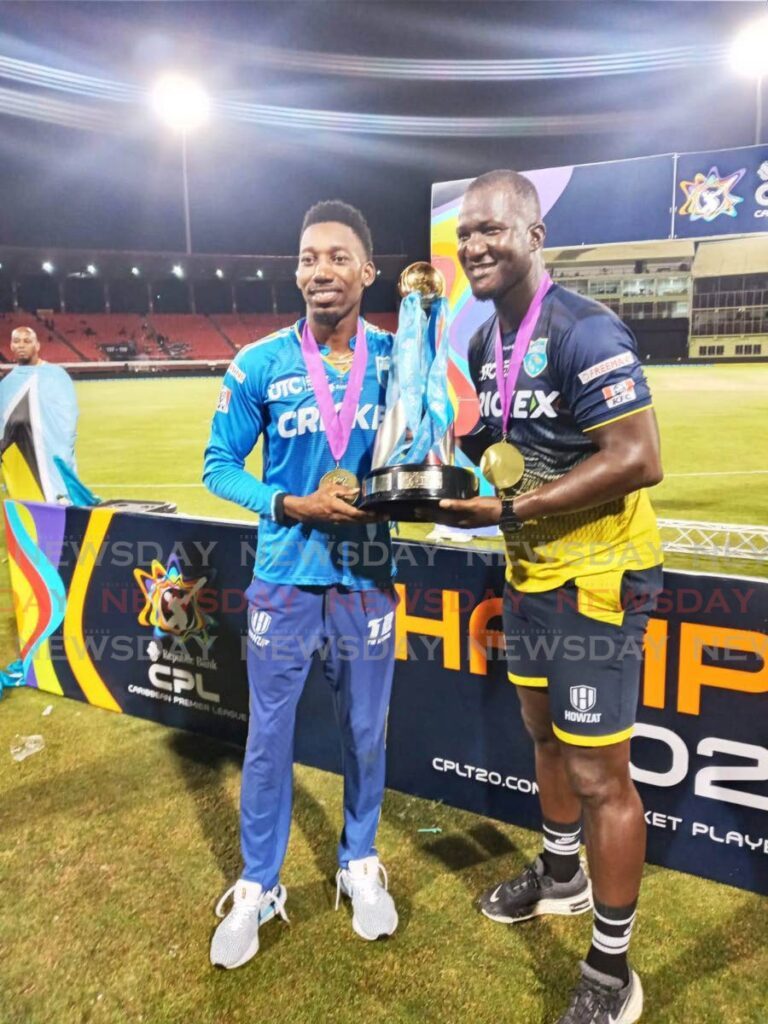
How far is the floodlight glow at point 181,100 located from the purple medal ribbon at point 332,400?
24926 mm

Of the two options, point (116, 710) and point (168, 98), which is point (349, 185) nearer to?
point (168, 98)

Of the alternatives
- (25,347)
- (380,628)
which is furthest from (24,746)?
(25,347)

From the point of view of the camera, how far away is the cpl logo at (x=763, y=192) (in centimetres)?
639

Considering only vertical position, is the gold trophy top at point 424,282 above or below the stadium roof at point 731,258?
below

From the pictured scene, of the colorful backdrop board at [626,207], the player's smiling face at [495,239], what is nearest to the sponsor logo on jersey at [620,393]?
the player's smiling face at [495,239]

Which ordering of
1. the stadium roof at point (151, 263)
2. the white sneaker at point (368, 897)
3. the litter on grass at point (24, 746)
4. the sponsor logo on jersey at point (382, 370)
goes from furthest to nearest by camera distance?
1. the stadium roof at point (151, 263)
2. the litter on grass at point (24, 746)
3. the white sneaker at point (368, 897)
4. the sponsor logo on jersey at point (382, 370)

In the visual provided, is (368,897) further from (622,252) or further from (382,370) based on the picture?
(622,252)

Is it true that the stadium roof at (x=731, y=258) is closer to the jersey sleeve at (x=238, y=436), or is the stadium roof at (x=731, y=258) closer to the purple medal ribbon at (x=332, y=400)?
the purple medal ribbon at (x=332, y=400)

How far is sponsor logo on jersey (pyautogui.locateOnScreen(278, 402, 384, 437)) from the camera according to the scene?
1.97m

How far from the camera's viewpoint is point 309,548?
2027mm

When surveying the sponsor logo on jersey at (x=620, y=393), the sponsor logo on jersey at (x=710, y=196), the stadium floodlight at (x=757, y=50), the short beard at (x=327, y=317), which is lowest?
the sponsor logo on jersey at (x=620, y=393)

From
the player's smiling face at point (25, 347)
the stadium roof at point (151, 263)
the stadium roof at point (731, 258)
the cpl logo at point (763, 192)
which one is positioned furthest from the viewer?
the stadium roof at point (151, 263)

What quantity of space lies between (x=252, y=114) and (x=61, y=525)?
34.9 meters

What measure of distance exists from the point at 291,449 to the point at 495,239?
0.78 metres
